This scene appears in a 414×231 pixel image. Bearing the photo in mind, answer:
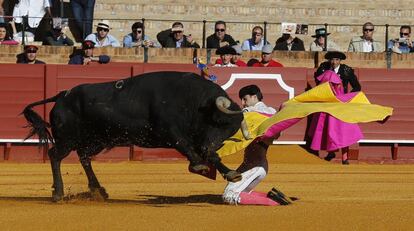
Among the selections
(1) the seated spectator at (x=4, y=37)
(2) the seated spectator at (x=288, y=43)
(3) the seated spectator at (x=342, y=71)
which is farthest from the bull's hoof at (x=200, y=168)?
(2) the seated spectator at (x=288, y=43)

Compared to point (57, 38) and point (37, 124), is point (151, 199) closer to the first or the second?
point (37, 124)

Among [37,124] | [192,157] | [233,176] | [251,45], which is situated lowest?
[233,176]

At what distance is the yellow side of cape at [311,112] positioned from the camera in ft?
A: 37.2

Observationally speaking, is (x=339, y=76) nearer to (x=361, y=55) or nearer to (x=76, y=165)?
(x=361, y=55)

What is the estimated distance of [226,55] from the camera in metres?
17.7

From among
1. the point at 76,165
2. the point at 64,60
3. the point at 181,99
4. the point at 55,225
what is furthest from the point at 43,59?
the point at 55,225

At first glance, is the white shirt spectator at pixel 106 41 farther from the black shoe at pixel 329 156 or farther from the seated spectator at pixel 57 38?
the black shoe at pixel 329 156

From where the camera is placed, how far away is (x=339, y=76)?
17.6 metres

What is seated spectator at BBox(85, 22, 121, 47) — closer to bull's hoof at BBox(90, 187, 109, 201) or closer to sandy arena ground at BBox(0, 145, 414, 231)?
sandy arena ground at BBox(0, 145, 414, 231)

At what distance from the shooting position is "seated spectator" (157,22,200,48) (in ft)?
61.7

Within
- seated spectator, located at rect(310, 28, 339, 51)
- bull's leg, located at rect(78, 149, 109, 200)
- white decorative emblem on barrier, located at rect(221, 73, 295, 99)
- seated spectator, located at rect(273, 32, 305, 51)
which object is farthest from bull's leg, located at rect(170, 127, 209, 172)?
seated spectator, located at rect(273, 32, 305, 51)

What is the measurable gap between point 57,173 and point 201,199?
4.48 ft

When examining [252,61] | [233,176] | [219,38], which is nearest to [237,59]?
[252,61]

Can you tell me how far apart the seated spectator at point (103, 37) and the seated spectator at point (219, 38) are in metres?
1.37
